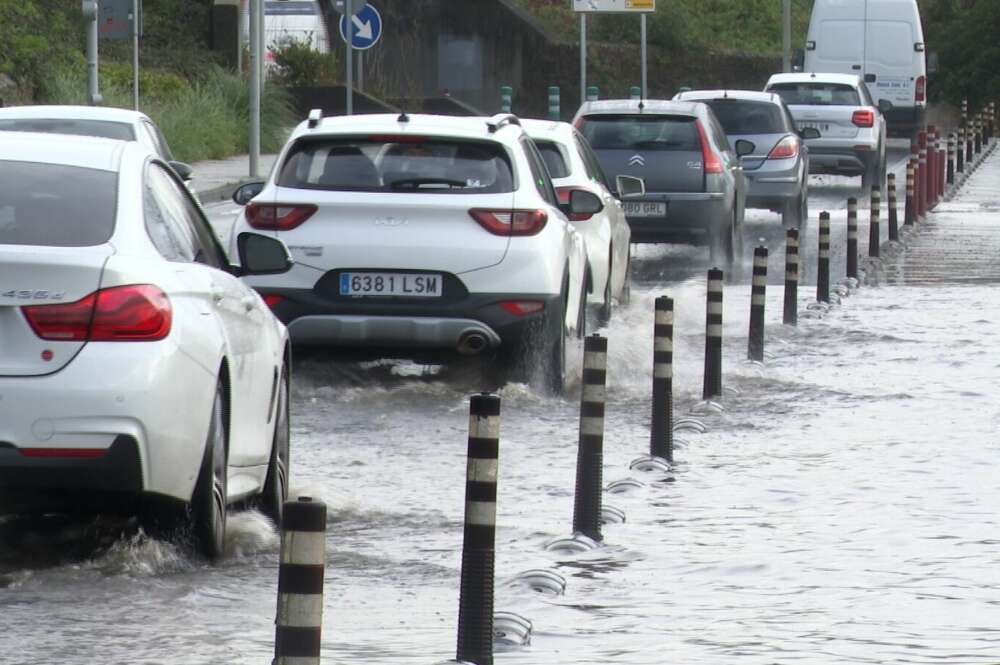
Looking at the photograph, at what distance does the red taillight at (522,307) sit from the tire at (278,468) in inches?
143

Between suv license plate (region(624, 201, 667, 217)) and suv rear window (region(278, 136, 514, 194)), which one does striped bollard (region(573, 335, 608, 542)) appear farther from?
suv license plate (region(624, 201, 667, 217))

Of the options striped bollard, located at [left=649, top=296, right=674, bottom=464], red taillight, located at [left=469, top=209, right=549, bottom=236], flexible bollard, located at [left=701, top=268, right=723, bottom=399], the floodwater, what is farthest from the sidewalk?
striped bollard, located at [left=649, top=296, right=674, bottom=464]

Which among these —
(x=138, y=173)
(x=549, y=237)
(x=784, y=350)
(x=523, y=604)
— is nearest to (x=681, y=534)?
(x=523, y=604)

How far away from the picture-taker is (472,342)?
13281 millimetres

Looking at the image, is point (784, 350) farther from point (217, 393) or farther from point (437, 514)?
point (217, 393)

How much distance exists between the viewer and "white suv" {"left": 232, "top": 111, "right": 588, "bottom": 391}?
13156 millimetres

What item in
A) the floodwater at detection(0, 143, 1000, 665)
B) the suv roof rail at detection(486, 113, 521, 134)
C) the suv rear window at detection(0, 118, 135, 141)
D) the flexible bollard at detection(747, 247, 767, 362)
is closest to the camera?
the floodwater at detection(0, 143, 1000, 665)

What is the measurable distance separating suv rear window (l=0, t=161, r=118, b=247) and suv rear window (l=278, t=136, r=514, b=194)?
5068mm

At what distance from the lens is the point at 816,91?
1501 inches

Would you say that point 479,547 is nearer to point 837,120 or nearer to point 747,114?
point 747,114

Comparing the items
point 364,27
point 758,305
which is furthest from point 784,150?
point 758,305

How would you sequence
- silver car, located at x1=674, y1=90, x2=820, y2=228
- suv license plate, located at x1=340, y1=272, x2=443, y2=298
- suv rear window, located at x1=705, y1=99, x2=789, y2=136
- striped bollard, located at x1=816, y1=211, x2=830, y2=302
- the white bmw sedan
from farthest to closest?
suv rear window, located at x1=705, y1=99, x2=789, y2=136, silver car, located at x1=674, y1=90, x2=820, y2=228, striped bollard, located at x1=816, y1=211, x2=830, y2=302, suv license plate, located at x1=340, y1=272, x2=443, y2=298, the white bmw sedan

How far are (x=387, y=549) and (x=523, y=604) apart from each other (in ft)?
3.72

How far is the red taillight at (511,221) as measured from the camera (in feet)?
43.4
